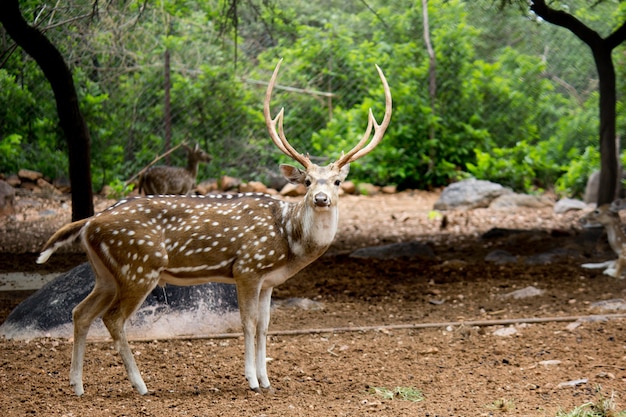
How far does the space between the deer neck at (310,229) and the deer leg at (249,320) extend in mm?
334

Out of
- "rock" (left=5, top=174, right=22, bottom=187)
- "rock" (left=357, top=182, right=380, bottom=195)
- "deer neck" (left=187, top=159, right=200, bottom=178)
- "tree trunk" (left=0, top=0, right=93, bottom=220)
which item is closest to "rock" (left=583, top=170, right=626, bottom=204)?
"rock" (left=357, top=182, right=380, bottom=195)

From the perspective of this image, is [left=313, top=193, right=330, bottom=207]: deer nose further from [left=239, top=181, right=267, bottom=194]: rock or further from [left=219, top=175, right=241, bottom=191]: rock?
[left=239, top=181, right=267, bottom=194]: rock

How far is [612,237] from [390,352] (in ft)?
12.7

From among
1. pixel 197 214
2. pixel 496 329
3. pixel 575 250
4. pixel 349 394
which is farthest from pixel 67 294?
pixel 575 250

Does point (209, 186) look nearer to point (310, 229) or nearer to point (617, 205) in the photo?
point (617, 205)

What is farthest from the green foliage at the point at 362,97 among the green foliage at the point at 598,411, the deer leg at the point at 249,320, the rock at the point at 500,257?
the green foliage at the point at 598,411

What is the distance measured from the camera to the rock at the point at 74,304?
6.06 meters

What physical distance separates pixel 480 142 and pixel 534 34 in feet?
7.54

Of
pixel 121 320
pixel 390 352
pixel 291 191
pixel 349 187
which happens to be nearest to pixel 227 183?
pixel 291 191

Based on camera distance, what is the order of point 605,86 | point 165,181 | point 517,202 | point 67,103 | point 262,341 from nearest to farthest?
1. point 262,341
2. point 67,103
3. point 605,86
4. point 165,181
5. point 517,202

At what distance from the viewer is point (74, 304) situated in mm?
6145

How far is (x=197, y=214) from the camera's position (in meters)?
5.00

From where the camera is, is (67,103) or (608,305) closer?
(608,305)

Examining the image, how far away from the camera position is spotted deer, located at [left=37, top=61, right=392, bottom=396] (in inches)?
185
